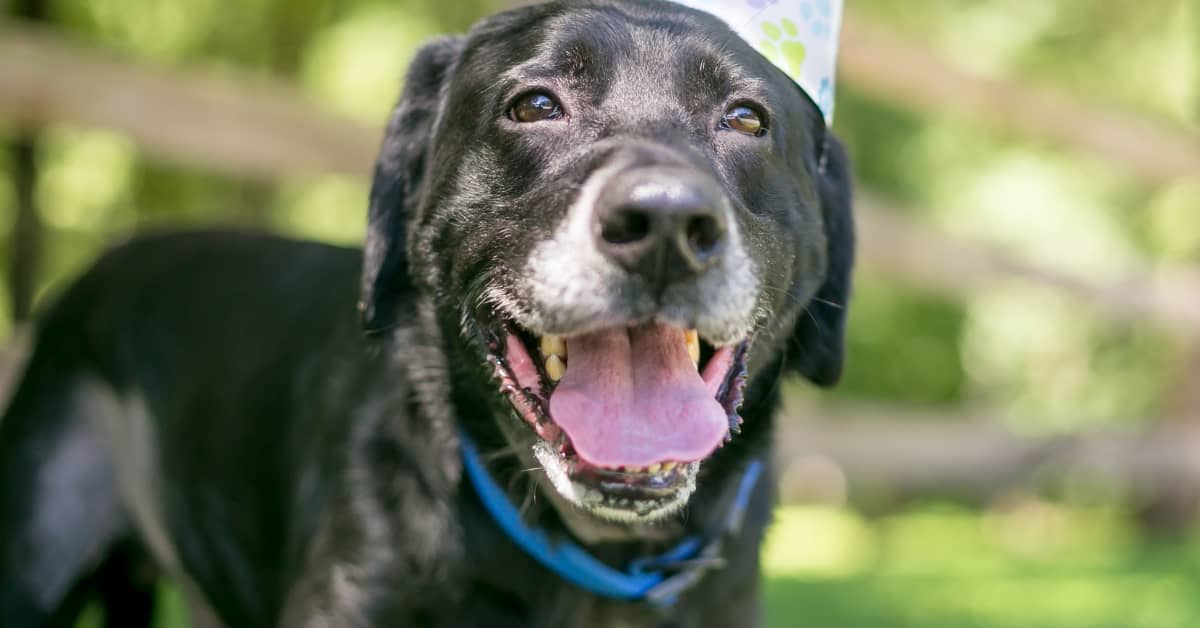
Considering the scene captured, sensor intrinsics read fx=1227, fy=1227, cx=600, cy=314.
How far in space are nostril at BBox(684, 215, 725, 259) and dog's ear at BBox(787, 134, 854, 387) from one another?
74 centimetres

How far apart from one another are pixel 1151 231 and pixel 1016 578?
22.1 feet

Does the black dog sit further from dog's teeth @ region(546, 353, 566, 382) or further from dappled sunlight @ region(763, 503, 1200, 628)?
dappled sunlight @ region(763, 503, 1200, 628)

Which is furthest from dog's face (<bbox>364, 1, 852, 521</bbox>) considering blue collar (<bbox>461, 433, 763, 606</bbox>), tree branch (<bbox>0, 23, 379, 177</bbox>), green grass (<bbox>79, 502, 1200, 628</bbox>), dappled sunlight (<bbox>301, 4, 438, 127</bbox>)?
dappled sunlight (<bbox>301, 4, 438, 127</bbox>)

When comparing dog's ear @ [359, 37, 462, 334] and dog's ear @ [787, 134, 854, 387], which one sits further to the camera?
dog's ear @ [787, 134, 854, 387]

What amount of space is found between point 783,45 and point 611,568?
1.04 metres

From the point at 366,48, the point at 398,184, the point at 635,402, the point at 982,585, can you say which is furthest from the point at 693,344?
the point at 366,48

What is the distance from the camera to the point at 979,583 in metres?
5.27

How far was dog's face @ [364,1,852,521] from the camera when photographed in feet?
6.06

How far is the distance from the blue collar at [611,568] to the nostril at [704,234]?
674 mm

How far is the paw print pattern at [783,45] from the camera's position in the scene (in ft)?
7.59

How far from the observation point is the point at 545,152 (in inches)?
83.0

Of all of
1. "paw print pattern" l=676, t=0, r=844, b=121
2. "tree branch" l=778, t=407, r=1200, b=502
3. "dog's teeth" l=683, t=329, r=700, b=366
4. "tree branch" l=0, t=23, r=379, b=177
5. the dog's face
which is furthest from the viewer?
"tree branch" l=778, t=407, r=1200, b=502

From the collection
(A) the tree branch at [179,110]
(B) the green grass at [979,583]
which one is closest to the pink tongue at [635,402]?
(B) the green grass at [979,583]

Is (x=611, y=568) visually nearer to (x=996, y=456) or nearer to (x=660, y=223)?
(x=660, y=223)
